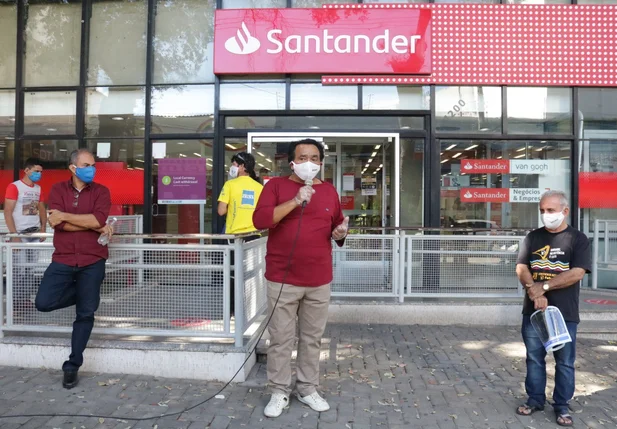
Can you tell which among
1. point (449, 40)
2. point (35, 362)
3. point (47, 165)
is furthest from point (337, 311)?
point (47, 165)

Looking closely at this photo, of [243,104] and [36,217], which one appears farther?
[243,104]

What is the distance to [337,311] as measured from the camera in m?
6.34

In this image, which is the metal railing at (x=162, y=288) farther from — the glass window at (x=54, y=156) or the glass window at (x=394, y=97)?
the glass window at (x=54, y=156)

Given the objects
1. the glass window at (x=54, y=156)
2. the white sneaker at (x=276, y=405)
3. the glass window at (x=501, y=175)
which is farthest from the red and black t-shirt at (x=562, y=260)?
the glass window at (x=54, y=156)

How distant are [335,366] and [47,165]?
20.6 ft

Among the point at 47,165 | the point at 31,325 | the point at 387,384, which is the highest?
the point at 47,165

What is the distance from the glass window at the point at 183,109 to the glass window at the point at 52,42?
5.05 feet

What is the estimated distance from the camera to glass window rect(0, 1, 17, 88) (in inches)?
341

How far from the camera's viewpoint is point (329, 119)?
8.06 meters

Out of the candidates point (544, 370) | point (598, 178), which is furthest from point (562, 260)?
point (598, 178)

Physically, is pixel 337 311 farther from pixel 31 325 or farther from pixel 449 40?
pixel 449 40

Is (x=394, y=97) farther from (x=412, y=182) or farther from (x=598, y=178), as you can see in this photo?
(x=598, y=178)

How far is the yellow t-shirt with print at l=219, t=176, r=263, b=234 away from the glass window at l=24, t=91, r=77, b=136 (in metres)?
4.69

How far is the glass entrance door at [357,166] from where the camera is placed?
802 centimetres
